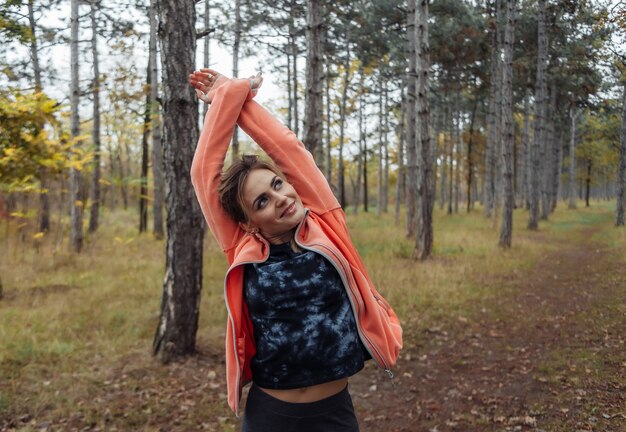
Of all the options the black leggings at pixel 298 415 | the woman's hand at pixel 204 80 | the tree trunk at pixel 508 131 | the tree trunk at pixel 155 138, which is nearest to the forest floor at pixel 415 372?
the black leggings at pixel 298 415

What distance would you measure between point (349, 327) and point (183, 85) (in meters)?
3.96

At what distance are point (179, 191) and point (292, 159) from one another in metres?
3.29

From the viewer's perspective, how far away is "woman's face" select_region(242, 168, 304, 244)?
6.01ft

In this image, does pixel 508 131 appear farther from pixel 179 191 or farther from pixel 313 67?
pixel 179 191

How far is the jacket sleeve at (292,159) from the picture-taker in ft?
6.88

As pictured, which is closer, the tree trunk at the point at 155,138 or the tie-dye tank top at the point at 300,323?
the tie-dye tank top at the point at 300,323

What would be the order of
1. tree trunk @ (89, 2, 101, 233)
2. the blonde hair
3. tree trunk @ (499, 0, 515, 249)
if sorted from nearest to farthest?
the blonde hair
tree trunk @ (499, 0, 515, 249)
tree trunk @ (89, 2, 101, 233)

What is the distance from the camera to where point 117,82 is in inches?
656

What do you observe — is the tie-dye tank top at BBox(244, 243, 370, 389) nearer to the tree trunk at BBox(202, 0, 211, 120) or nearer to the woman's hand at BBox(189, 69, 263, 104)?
the woman's hand at BBox(189, 69, 263, 104)

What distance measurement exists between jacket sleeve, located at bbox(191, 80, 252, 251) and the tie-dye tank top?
290 mm

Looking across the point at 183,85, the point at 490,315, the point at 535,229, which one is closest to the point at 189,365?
the point at 183,85

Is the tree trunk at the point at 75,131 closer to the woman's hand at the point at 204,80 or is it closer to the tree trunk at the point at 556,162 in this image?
the woman's hand at the point at 204,80

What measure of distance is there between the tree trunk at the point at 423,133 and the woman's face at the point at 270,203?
968 cm

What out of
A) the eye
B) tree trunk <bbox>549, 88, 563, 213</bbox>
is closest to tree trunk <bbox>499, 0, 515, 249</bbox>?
the eye
